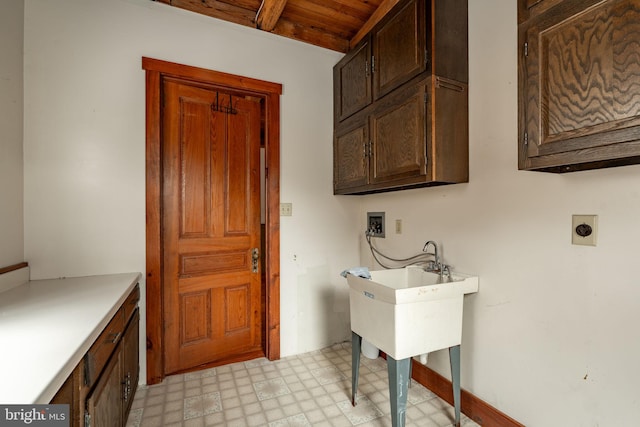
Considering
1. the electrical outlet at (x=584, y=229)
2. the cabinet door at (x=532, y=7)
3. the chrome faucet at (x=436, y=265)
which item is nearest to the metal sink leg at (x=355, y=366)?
the chrome faucet at (x=436, y=265)

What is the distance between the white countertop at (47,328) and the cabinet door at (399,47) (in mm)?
1857

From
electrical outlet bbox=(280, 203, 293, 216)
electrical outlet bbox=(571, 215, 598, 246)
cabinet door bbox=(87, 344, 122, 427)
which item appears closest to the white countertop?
cabinet door bbox=(87, 344, 122, 427)

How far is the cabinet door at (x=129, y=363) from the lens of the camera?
57.9 inches

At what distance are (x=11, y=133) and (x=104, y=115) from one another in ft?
1.49

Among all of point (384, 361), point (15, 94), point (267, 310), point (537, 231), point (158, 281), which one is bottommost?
point (384, 361)

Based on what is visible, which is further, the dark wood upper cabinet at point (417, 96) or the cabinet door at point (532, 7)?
the dark wood upper cabinet at point (417, 96)

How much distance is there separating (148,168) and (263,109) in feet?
3.26

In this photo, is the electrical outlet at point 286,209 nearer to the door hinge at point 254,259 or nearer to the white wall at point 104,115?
the white wall at point 104,115

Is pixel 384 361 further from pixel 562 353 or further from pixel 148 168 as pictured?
pixel 148 168

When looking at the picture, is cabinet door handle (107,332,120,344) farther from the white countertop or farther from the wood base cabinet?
the white countertop

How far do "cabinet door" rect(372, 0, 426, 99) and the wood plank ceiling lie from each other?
412mm

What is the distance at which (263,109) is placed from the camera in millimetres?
2469

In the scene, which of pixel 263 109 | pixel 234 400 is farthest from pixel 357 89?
pixel 234 400

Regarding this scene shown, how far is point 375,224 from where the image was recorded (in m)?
2.51
